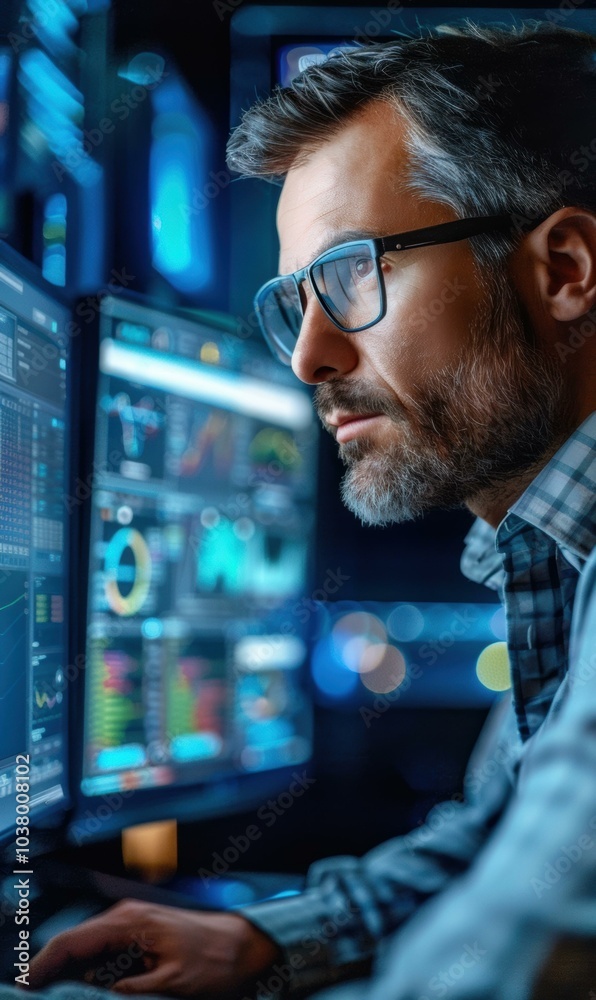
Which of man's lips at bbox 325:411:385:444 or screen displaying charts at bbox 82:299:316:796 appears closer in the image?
man's lips at bbox 325:411:385:444

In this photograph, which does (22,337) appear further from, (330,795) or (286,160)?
(330,795)

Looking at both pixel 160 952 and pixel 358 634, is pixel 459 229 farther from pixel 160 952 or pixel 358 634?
pixel 358 634

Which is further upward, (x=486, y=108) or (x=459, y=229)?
(x=486, y=108)

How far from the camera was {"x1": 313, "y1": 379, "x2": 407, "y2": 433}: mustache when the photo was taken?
2.96ft

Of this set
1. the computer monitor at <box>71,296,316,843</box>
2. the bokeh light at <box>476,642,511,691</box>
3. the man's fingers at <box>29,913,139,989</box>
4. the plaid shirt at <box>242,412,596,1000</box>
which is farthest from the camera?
the bokeh light at <box>476,642,511,691</box>

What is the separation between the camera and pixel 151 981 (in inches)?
29.7

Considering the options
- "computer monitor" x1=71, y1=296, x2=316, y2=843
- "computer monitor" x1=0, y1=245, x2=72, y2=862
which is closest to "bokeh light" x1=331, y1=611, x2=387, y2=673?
"computer monitor" x1=71, y1=296, x2=316, y2=843

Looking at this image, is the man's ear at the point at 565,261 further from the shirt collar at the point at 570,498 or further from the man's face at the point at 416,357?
the shirt collar at the point at 570,498

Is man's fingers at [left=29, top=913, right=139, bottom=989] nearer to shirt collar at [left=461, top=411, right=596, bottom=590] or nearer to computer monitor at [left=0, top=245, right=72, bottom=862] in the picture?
computer monitor at [left=0, top=245, right=72, bottom=862]

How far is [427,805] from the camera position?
1.47 m

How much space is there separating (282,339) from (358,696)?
0.94 meters

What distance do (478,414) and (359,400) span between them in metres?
0.14

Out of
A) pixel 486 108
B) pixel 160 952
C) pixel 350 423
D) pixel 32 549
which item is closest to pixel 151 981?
pixel 160 952

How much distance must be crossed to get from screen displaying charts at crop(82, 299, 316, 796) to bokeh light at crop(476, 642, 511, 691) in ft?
1.33
